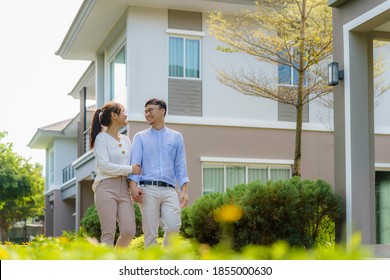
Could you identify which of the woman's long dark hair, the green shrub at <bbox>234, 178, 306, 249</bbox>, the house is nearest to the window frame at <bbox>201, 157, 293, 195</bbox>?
the house

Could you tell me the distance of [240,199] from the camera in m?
9.91

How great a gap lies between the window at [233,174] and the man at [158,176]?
11.1 meters

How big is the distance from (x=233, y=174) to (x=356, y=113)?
9.63 m

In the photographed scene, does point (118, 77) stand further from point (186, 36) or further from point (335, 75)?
point (335, 75)

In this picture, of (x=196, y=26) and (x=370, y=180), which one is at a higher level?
(x=196, y=26)

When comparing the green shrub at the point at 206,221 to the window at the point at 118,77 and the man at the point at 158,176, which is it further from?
the window at the point at 118,77

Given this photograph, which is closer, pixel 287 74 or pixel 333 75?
pixel 333 75

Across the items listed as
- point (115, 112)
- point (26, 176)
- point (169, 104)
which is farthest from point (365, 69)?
point (26, 176)

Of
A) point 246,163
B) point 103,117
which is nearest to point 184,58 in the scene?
point 246,163

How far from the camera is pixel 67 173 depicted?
33.5m

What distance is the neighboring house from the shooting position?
18719mm

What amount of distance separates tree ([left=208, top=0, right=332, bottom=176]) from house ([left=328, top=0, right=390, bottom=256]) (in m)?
5.62
